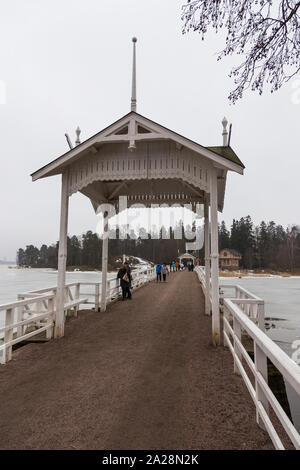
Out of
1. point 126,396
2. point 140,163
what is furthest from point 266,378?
point 140,163

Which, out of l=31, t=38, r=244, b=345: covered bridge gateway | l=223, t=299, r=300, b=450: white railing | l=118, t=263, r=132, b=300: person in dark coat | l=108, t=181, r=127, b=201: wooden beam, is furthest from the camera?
l=118, t=263, r=132, b=300: person in dark coat

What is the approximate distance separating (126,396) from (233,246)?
318 feet

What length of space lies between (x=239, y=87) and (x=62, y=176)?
180 inches

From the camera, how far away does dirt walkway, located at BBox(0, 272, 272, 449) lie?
278cm

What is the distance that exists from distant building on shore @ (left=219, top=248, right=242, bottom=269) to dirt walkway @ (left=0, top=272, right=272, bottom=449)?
279 ft

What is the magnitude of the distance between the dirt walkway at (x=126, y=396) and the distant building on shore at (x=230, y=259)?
85.1m

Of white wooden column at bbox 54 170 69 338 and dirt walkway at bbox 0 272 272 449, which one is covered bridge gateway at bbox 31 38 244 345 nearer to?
white wooden column at bbox 54 170 69 338

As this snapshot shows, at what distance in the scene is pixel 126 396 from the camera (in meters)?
3.66

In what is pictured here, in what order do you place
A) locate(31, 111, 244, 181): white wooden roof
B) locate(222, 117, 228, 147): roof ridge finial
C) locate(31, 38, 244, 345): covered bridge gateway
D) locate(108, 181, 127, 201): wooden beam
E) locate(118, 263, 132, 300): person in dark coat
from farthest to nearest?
locate(118, 263, 132, 300): person in dark coat, locate(108, 181, 127, 201): wooden beam, locate(222, 117, 228, 147): roof ridge finial, locate(31, 38, 244, 345): covered bridge gateway, locate(31, 111, 244, 181): white wooden roof

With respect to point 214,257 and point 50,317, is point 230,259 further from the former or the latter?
point 50,317

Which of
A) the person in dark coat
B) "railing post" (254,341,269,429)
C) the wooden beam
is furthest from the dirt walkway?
the person in dark coat

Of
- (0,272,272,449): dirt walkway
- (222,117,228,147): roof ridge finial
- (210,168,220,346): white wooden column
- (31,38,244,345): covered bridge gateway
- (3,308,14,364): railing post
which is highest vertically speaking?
(222,117,228,147): roof ridge finial

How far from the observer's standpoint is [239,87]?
378 cm
